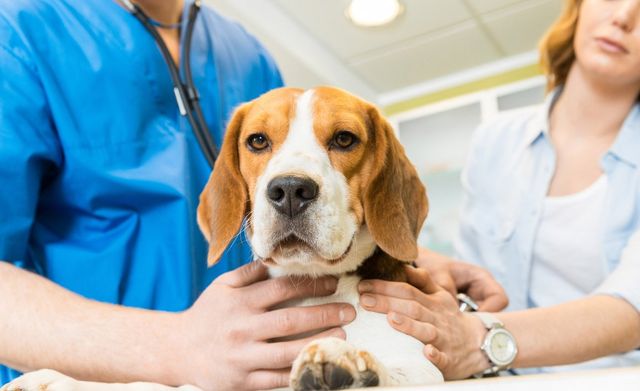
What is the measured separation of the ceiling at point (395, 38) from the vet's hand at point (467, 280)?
1948mm

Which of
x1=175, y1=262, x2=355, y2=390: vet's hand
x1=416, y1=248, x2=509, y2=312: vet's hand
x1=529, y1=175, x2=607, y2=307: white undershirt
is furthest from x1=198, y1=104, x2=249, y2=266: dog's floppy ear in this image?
x1=529, y1=175, x2=607, y2=307: white undershirt

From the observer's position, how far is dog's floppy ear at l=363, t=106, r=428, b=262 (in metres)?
0.91


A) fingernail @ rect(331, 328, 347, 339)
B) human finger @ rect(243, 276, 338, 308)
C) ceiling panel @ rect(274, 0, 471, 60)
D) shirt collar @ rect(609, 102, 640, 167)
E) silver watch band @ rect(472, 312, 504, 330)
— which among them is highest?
ceiling panel @ rect(274, 0, 471, 60)

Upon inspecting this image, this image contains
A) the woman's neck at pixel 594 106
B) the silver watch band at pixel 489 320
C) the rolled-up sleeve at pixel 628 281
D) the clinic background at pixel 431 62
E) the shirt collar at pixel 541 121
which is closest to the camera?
the silver watch band at pixel 489 320

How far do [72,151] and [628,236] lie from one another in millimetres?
1425

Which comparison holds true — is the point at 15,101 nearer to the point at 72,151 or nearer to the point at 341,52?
the point at 72,151

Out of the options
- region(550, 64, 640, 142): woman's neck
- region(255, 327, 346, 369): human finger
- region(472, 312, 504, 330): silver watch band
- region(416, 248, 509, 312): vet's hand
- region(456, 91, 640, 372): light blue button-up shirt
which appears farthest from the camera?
region(550, 64, 640, 142): woman's neck

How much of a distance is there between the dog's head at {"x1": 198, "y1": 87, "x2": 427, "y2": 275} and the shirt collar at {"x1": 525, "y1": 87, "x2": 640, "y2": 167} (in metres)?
0.73

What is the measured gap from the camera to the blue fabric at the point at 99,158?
101cm

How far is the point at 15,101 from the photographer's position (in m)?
0.97

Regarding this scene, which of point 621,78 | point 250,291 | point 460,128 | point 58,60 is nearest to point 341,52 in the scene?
point 460,128

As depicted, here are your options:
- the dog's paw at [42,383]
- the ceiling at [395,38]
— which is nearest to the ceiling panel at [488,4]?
the ceiling at [395,38]

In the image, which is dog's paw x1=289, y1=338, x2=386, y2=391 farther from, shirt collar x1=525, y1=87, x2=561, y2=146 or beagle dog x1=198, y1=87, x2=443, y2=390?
shirt collar x1=525, y1=87, x2=561, y2=146

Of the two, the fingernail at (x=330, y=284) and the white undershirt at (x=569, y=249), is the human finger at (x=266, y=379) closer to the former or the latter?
the fingernail at (x=330, y=284)
